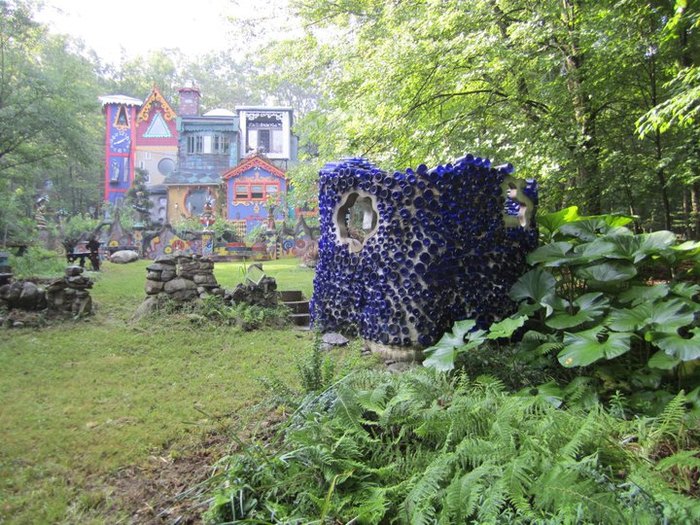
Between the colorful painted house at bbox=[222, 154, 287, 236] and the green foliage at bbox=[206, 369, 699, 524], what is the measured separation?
66.7ft

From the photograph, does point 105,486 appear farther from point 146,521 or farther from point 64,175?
point 64,175

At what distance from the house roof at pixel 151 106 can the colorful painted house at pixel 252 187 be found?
5.57 meters

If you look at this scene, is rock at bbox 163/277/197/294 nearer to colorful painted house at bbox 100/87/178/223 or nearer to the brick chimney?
colorful painted house at bbox 100/87/178/223

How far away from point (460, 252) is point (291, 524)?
10.5ft

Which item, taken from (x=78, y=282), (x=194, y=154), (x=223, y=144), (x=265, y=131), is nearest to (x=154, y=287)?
(x=78, y=282)

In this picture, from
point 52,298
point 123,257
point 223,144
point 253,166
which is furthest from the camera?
point 223,144

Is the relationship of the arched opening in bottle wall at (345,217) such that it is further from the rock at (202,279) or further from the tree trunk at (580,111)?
the tree trunk at (580,111)

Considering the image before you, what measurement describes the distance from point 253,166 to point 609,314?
20846mm

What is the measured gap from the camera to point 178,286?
6668 mm

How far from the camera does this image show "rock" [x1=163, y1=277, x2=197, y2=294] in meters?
6.64

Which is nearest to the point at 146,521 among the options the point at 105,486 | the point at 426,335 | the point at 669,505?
the point at 105,486

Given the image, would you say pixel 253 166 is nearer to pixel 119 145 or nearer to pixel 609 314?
pixel 119 145

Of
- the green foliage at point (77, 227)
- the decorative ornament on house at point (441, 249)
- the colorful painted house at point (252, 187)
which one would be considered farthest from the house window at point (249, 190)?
the decorative ornament on house at point (441, 249)

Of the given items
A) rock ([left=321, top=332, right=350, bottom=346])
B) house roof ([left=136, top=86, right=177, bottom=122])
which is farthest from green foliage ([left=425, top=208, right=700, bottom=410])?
house roof ([left=136, top=86, right=177, bottom=122])
